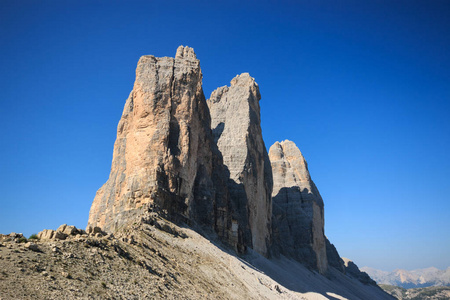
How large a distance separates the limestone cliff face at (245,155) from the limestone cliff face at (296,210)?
9.78m

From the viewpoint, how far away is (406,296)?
199m

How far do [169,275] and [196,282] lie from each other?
7.41ft

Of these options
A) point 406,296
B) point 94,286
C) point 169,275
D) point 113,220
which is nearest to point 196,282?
point 169,275

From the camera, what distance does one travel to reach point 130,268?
69.7 feet

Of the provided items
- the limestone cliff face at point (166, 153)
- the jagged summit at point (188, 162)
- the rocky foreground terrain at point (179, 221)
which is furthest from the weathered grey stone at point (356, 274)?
the limestone cliff face at point (166, 153)

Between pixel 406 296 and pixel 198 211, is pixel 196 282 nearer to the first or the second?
pixel 198 211

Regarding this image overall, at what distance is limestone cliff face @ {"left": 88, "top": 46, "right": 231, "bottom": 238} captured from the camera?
36.7m

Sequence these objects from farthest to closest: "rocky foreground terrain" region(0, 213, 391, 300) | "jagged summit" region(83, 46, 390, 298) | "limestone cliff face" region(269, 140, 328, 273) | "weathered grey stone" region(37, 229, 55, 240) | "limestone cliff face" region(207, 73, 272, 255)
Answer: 1. "limestone cliff face" region(269, 140, 328, 273)
2. "limestone cliff face" region(207, 73, 272, 255)
3. "jagged summit" region(83, 46, 390, 298)
4. "weathered grey stone" region(37, 229, 55, 240)
5. "rocky foreground terrain" region(0, 213, 391, 300)

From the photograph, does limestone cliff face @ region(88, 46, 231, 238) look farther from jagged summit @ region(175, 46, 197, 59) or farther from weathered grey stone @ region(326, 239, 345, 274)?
weathered grey stone @ region(326, 239, 345, 274)

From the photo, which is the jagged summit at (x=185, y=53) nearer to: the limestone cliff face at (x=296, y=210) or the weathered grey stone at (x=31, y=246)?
the weathered grey stone at (x=31, y=246)

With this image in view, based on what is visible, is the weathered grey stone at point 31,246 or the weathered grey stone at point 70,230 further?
the weathered grey stone at point 70,230

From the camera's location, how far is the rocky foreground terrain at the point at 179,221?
1833 cm

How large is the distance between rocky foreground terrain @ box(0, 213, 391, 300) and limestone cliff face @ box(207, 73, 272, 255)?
18272 millimetres

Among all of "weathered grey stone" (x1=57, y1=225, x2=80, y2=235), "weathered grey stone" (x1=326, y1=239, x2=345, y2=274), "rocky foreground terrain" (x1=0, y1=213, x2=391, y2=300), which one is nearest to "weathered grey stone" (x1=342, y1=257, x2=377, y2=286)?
"weathered grey stone" (x1=326, y1=239, x2=345, y2=274)
